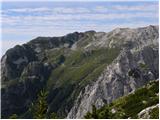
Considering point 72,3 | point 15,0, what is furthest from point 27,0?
point 72,3

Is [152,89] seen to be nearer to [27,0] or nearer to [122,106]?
[122,106]

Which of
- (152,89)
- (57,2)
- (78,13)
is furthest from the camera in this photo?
(152,89)

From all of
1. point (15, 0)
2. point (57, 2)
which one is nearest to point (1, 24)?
point (15, 0)

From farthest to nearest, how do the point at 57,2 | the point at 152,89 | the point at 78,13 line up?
the point at 152,89
the point at 78,13
the point at 57,2

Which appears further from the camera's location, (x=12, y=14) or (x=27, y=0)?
(x=12, y=14)

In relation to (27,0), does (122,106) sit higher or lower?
lower

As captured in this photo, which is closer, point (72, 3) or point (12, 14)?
point (72, 3)

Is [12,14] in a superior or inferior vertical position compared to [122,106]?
superior

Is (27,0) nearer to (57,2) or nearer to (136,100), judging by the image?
(57,2)
